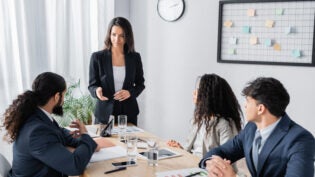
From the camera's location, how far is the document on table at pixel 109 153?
192cm

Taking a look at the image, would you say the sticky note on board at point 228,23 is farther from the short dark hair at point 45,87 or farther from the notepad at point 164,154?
the short dark hair at point 45,87

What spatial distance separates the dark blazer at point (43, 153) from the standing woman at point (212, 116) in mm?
680

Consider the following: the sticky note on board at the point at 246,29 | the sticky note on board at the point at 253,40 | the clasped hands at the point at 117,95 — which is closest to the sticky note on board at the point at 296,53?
the sticky note on board at the point at 253,40

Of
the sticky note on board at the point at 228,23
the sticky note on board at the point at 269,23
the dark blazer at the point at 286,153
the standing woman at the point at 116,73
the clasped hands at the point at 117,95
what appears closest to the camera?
the dark blazer at the point at 286,153

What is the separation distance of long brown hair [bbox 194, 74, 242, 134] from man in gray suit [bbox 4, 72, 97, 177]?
718 millimetres

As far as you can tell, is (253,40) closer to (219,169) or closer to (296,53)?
(296,53)

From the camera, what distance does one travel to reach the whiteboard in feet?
10.3

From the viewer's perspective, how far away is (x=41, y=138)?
5.52 ft

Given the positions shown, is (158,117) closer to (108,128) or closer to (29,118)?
(108,128)

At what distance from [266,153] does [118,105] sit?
4.87 feet

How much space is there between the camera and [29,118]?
1.78 m

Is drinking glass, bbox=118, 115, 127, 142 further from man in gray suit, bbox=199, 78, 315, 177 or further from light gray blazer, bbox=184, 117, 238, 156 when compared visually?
man in gray suit, bbox=199, 78, 315, 177

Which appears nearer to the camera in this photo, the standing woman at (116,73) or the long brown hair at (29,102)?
the long brown hair at (29,102)

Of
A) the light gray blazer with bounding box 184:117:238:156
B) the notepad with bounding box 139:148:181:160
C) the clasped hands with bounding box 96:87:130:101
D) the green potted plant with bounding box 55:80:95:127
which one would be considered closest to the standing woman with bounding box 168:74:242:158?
the light gray blazer with bounding box 184:117:238:156
